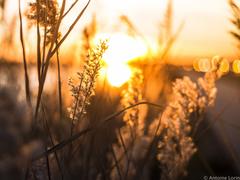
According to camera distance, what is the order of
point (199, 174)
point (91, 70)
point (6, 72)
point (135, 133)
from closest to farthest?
point (91, 70) < point (135, 133) < point (199, 174) < point (6, 72)

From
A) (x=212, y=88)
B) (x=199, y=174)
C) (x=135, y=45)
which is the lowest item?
(x=199, y=174)

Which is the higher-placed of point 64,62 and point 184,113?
point 64,62

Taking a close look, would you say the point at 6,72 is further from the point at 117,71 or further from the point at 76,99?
the point at 76,99

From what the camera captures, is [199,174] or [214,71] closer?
[214,71]

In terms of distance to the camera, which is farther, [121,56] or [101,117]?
[121,56]

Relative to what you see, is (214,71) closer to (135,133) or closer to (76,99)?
(135,133)

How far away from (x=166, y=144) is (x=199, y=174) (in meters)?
0.84

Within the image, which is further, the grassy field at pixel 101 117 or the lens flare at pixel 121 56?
the lens flare at pixel 121 56

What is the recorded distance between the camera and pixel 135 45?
7.26 feet

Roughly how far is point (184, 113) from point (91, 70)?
432 millimetres

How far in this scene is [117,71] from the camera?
1843 millimetres

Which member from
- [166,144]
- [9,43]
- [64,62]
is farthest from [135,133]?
[64,62]

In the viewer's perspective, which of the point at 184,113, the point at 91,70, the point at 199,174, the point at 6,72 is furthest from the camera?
the point at 6,72

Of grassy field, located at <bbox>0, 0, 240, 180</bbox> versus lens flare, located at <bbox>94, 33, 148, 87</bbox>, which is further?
lens flare, located at <bbox>94, 33, 148, 87</bbox>
